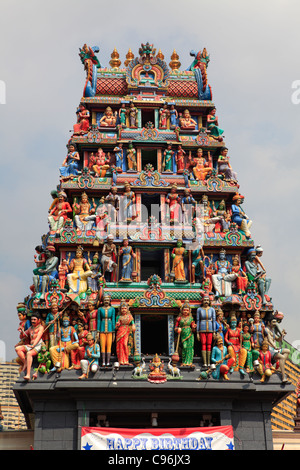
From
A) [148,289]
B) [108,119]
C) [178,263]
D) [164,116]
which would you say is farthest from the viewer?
[164,116]

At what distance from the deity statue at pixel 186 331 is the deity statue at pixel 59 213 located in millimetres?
6570

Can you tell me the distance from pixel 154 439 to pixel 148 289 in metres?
6.25

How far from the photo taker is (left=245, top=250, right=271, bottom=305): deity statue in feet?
87.1

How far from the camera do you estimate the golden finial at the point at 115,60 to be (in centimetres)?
3422

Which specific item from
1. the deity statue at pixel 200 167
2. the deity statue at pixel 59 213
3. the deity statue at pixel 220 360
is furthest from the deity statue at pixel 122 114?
the deity statue at pixel 220 360

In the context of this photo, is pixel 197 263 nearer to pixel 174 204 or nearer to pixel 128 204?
pixel 174 204

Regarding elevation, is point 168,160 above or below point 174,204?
above

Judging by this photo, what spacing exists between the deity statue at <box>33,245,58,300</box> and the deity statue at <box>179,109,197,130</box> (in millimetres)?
9563

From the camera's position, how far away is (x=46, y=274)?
26.4 metres

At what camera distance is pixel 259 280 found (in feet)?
87.9

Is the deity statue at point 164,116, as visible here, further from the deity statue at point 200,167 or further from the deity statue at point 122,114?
the deity statue at point 200,167

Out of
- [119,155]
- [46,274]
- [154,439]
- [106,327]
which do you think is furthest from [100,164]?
[154,439]

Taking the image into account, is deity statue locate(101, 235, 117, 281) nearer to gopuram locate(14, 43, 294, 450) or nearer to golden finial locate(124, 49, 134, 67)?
gopuram locate(14, 43, 294, 450)
